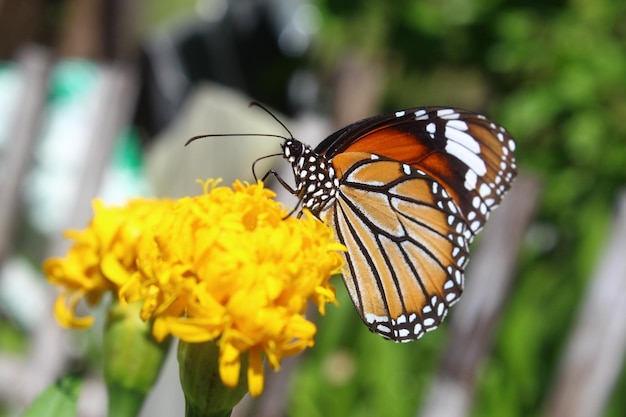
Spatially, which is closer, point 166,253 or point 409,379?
point 166,253

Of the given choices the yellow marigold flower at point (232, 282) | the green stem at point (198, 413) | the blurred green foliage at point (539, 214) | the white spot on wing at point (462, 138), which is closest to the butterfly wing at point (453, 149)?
the white spot on wing at point (462, 138)

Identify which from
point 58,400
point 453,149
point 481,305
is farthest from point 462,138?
point 58,400

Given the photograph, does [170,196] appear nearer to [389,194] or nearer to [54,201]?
[54,201]

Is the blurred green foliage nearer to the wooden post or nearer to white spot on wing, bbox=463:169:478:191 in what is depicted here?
the wooden post

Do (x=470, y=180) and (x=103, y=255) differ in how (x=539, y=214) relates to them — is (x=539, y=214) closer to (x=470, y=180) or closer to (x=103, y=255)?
(x=470, y=180)

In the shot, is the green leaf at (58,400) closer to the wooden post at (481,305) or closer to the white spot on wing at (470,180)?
the white spot on wing at (470,180)

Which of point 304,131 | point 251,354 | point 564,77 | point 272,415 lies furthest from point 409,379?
point 251,354
